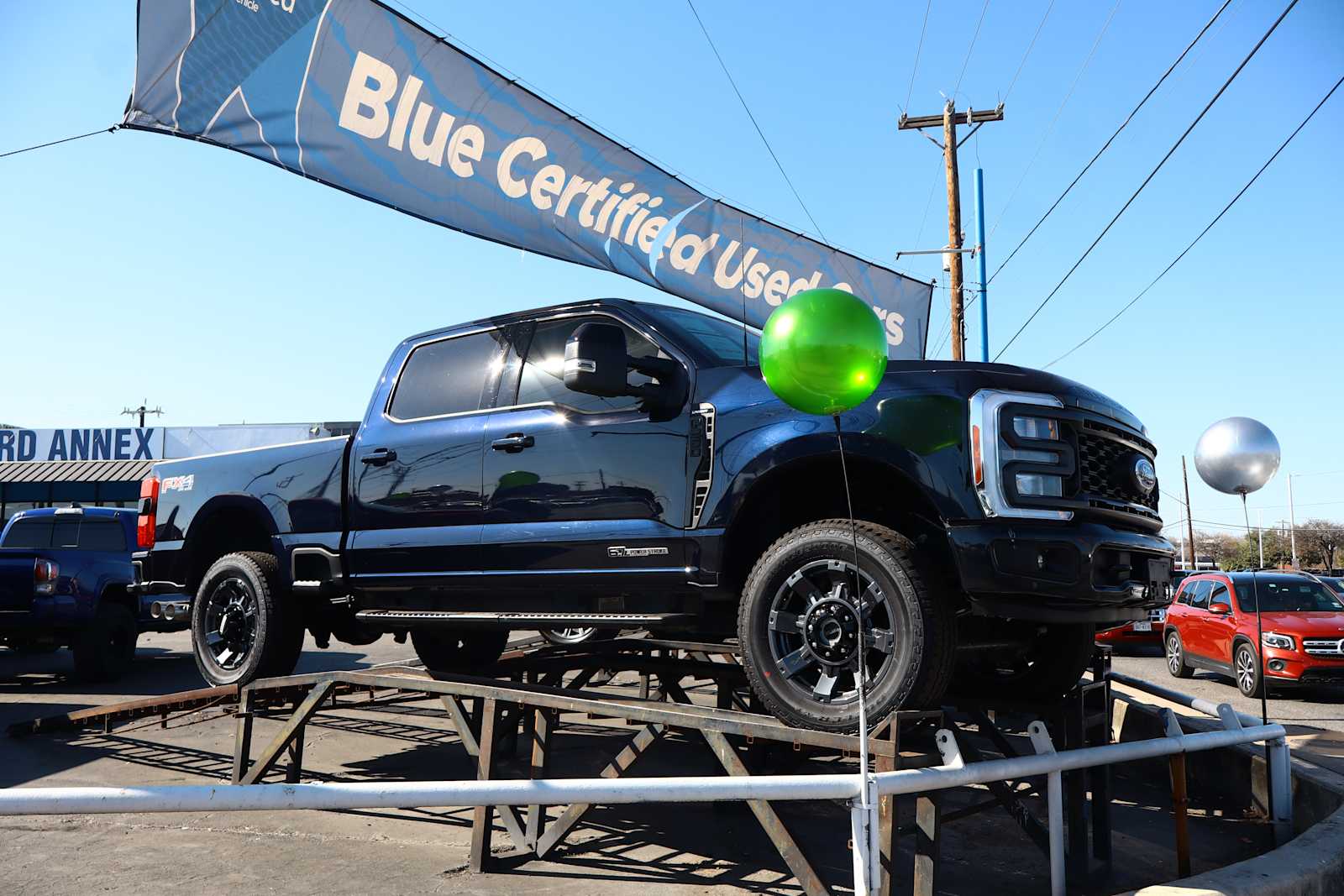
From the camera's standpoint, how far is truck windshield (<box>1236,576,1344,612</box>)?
12.5m

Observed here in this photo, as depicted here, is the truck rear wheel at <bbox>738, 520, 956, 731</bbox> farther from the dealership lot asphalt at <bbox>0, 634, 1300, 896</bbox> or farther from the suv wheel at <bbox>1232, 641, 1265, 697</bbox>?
the suv wheel at <bbox>1232, 641, 1265, 697</bbox>

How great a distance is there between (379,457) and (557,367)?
4.21 feet

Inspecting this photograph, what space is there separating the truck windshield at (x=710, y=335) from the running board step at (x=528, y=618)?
1.19 metres

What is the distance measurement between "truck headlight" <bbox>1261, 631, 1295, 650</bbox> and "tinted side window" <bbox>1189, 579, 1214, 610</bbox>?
135 cm

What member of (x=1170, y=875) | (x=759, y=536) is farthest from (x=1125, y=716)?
(x=759, y=536)

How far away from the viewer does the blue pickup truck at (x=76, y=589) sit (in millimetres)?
10539

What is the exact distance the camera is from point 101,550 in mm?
11453

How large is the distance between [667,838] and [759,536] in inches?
83.0

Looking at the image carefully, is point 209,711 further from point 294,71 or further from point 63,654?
point 63,654

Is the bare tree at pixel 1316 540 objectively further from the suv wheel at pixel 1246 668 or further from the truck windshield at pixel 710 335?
the truck windshield at pixel 710 335

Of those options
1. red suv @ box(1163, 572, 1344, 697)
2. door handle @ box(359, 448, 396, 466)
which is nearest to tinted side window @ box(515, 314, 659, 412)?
door handle @ box(359, 448, 396, 466)

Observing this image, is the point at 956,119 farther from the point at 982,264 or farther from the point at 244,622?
the point at 244,622

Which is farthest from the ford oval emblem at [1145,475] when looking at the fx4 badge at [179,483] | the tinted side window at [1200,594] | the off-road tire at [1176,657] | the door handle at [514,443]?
the off-road tire at [1176,657]

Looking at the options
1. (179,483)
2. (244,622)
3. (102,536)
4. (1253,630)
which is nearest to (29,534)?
(102,536)
